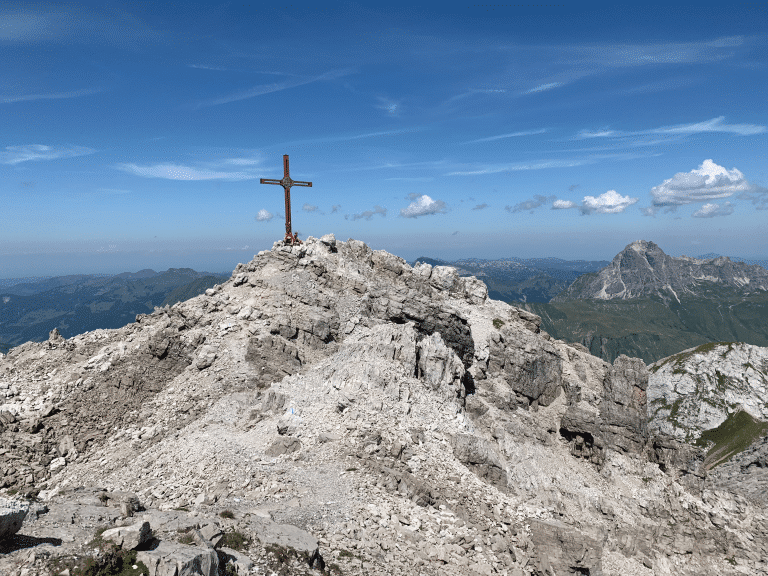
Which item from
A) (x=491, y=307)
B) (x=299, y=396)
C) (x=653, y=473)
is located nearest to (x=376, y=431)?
(x=299, y=396)

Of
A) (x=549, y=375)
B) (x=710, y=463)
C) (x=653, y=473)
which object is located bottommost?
(x=710, y=463)

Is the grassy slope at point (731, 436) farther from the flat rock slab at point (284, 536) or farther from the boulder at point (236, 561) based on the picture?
the boulder at point (236, 561)

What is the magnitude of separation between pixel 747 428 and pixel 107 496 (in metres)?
136

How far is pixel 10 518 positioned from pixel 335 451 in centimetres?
1776

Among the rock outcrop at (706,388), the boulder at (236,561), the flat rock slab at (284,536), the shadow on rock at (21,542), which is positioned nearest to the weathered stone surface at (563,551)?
the flat rock slab at (284,536)

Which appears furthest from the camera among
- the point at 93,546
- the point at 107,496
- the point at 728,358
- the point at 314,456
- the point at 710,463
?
the point at 728,358

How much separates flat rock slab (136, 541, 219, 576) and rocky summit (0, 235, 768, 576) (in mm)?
81

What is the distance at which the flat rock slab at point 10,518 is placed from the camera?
44.4ft

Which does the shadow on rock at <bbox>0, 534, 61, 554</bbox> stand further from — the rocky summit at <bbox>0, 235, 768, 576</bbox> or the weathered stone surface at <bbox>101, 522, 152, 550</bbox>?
the weathered stone surface at <bbox>101, 522, 152, 550</bbox>

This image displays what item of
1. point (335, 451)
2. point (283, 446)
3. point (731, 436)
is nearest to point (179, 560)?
point (335, 451)

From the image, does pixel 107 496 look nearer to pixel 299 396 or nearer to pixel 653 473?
pixel 299 396

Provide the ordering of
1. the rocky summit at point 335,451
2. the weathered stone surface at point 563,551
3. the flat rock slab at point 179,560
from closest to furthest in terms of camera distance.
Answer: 1. the flat rock slab at point 179,560
2. the rocky summit at point 335,451
3. the weathered stone surface at point 563,551

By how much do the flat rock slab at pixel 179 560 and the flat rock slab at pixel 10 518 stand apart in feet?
14.0

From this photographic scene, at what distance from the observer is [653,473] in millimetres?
41688
